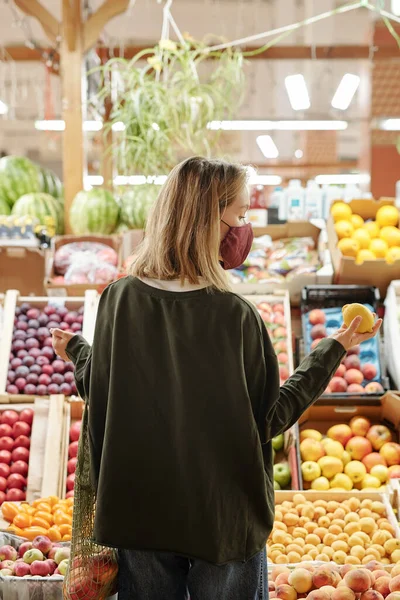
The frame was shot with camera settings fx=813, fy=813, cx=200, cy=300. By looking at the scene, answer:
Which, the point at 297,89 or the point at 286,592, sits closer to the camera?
the point at 286,592

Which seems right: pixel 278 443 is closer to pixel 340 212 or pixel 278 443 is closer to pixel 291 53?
pixel 340 212

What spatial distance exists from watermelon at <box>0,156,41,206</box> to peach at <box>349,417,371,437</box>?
3.21m

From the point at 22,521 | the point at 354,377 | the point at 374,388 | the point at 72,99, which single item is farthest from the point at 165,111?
the point at 22,521

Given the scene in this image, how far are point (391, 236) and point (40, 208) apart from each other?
2369 millimetres

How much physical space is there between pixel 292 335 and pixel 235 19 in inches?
346

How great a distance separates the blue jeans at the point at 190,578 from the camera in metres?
1.76

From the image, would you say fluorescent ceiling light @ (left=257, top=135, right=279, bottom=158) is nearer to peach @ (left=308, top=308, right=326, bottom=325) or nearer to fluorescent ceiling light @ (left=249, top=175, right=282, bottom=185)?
fluorescent ceiling light @ (left=249, top=175, right=282, bottom=185)

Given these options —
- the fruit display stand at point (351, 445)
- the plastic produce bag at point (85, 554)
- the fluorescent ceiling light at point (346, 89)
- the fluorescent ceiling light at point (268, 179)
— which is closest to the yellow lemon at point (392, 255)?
the fruit display stand at point (351, 445)

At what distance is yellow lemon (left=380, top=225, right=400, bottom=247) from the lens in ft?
15.3

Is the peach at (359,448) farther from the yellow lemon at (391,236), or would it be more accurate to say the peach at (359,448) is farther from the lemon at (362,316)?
the lemon at (362,316)

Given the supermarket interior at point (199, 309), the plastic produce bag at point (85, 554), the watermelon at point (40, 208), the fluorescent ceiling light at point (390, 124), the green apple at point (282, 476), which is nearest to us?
the plastic produce bag at point (85, 554)

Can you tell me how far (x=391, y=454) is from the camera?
3732 millimetres

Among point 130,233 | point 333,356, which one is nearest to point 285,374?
point 130,233

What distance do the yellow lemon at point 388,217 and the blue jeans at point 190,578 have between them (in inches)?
132
